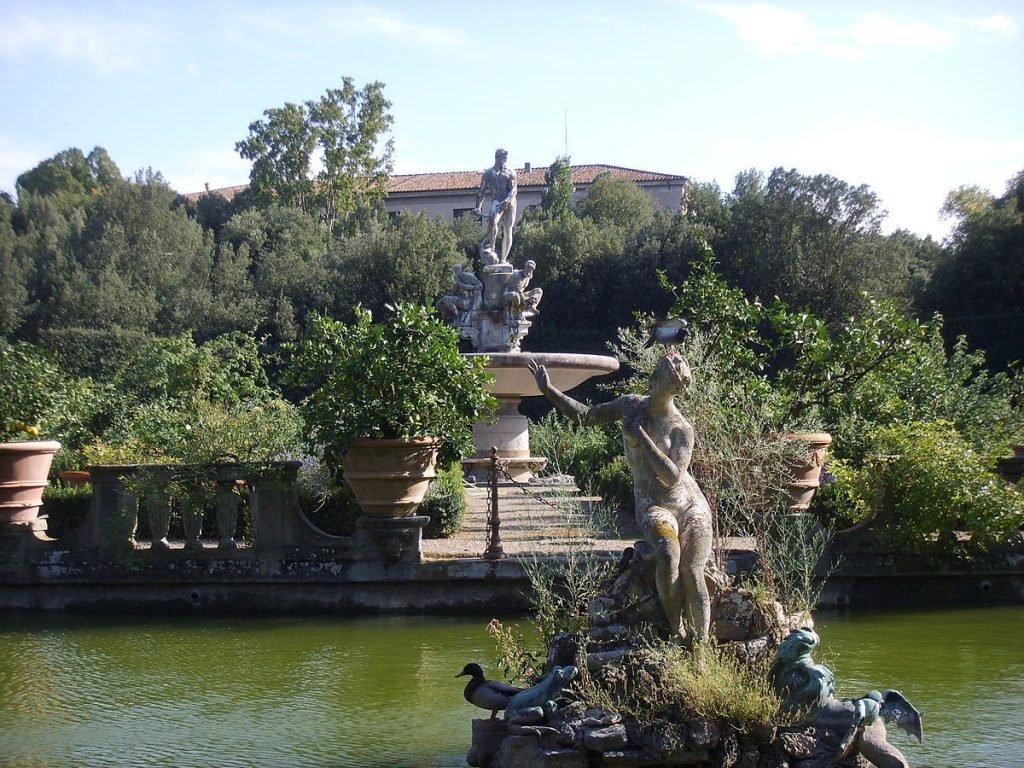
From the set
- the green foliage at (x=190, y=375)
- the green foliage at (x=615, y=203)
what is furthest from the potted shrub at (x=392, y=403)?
the green foliage at (x=615, y=203)

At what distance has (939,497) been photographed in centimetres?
1061

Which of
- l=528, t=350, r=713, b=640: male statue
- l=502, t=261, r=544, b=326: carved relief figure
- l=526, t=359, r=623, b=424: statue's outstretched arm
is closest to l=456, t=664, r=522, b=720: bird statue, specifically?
l=528, t=350, r=713, b=640: male statue

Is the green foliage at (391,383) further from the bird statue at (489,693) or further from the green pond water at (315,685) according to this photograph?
the bird statue at (489,693)

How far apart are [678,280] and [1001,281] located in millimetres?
8650

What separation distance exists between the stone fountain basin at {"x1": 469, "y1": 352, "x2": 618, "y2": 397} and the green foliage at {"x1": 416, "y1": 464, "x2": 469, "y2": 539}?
10.2 feet

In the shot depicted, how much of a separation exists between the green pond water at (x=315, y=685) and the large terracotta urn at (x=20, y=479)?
1000 millimetres

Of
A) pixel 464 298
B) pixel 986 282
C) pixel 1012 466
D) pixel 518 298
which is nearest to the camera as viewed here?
pixel 1012 466

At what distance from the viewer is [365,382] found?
10711 mm

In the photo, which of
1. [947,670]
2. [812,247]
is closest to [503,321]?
[947,670]

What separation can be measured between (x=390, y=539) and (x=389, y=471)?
64 cm

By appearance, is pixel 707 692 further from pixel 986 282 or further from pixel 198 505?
pixel 986 282

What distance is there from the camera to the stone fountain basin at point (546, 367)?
15.3 metres

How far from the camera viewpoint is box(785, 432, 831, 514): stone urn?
11.0m

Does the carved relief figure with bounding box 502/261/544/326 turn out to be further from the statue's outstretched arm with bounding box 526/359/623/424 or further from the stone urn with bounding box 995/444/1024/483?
the statue's outstretched arm with bounding box 526/359/623/424
